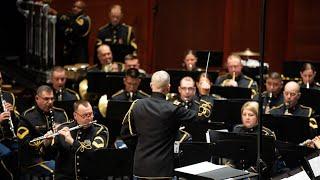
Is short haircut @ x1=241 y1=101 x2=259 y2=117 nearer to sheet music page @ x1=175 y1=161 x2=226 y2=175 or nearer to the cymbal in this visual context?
sheet music page @ x1=175 y1=161 x2=226 y2=175

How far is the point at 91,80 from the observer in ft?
32.3

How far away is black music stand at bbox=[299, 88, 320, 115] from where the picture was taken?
31.0 feet

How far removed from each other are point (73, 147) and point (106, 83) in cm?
256

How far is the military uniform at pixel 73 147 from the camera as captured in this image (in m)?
7.37

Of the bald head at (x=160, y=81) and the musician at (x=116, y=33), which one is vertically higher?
the musician at (x=116, y=33)

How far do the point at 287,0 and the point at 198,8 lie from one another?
1.80 metres

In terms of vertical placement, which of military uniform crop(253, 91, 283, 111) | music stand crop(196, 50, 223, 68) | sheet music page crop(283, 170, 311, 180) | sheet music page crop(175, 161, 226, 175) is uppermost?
music stand crop(196, 50, 223, 68)

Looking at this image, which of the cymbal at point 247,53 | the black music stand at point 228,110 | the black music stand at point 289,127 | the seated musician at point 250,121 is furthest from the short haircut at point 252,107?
the cymbal at point 247,53

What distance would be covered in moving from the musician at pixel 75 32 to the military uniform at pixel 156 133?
18.8ft

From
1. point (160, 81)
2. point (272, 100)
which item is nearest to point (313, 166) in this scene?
point (160, 81)

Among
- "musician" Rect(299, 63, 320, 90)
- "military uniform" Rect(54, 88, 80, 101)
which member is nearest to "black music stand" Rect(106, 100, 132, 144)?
"military uniform" Rect(54, 88, 80, 101)

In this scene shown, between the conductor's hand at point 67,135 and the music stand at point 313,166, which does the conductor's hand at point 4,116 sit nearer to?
the conductor's hand at point 67,135

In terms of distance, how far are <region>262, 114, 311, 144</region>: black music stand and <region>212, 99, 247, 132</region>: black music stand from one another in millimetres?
637

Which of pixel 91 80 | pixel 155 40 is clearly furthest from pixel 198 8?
pixel 91 80
